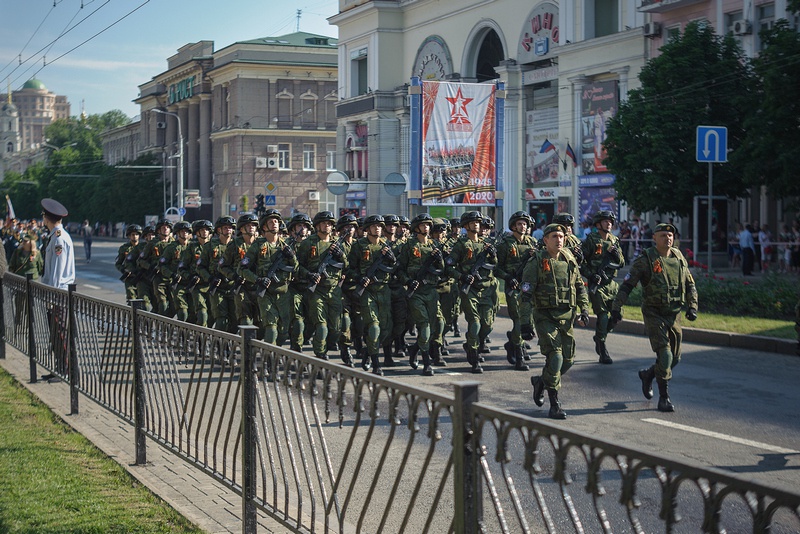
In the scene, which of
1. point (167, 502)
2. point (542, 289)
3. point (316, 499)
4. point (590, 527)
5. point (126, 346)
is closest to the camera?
point (590, 527)

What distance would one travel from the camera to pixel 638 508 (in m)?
2.88

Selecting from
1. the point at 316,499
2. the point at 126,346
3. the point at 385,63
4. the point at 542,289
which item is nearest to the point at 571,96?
the point at 385,63

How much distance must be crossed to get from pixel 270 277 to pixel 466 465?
9406 mm

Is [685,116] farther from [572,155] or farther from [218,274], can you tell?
[218,274]

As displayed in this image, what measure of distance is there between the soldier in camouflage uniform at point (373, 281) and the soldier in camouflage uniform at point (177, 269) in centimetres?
317

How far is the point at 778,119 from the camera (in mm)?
26766

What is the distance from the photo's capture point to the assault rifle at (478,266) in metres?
13.1

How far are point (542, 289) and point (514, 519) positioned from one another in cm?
615

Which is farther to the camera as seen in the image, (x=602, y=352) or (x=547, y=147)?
(x=547, y=147)

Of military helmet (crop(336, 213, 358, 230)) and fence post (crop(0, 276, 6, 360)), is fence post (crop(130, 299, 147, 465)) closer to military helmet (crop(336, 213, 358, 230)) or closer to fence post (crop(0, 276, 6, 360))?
fence post (crop(0, 276, 6, 360))

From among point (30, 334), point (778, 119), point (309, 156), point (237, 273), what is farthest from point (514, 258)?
point (309, 156)

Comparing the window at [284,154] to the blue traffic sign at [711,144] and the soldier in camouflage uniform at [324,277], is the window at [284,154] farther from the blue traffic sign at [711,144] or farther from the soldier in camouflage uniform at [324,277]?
the soldier in camouflage uniform at [324,277]

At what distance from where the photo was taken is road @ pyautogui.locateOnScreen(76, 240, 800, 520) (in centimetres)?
798

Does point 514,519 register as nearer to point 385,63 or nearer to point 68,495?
point 68,495
